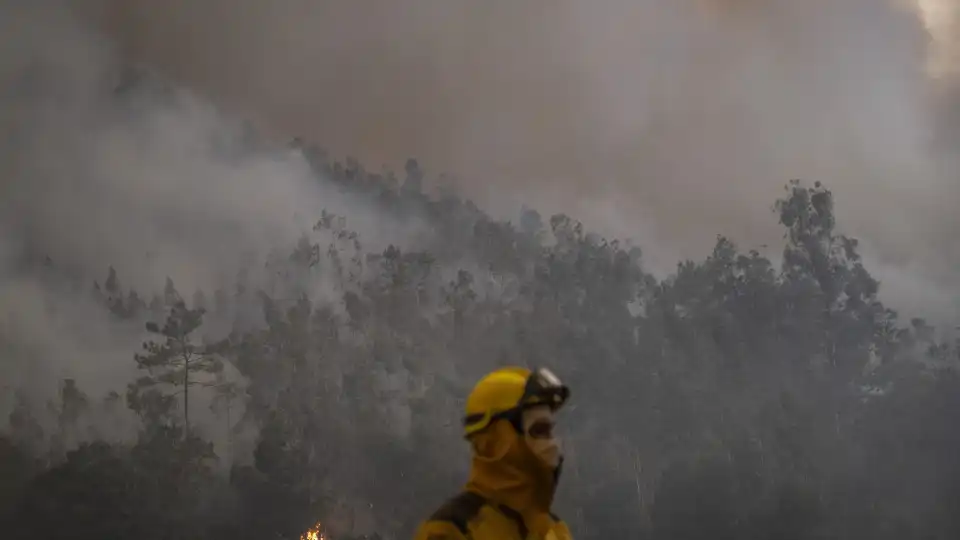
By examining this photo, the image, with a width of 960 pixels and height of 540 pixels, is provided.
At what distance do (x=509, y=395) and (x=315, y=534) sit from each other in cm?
419

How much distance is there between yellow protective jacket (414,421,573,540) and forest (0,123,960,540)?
407 centimetres

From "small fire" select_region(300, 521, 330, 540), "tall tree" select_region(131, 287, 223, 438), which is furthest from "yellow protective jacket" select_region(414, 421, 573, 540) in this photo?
"tall tree" select_region(131, 287, 223, 438)

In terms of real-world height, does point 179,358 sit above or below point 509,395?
above

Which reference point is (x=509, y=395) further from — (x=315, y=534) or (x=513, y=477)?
(x=315, y=534)

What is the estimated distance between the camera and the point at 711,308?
24.6 ft

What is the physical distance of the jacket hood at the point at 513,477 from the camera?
1597 millimetres

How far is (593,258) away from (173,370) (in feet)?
12.2

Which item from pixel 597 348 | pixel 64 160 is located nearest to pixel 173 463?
pixel 64 160

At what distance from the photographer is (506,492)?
5.23 feet

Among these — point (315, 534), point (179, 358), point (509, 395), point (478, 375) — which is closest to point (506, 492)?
point (509, 395)

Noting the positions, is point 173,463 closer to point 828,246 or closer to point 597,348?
point 597,348

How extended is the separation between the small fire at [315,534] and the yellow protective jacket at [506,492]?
4.06 meters

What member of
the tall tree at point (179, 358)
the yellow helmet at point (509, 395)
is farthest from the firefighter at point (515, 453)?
the tall tree at point (179, 358)

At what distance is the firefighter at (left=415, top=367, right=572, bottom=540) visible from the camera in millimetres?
1589
